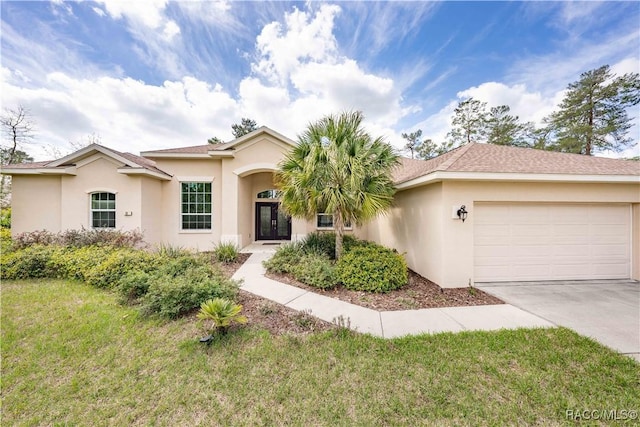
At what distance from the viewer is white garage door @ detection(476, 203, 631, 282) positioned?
6.35 metres

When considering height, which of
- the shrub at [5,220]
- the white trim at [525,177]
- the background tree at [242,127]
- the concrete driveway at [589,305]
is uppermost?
the background tree at [242,127]

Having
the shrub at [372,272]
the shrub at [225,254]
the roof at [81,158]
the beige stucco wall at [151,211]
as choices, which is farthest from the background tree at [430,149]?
the roof at [81,158]

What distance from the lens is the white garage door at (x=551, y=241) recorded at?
635cm

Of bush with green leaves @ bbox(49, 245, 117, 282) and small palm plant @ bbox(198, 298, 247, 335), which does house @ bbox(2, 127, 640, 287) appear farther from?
small palm plant @ bbox(198, 298, 247, 335)

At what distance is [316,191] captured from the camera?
20.9 ft

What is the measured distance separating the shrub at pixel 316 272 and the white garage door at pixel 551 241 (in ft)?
13.3

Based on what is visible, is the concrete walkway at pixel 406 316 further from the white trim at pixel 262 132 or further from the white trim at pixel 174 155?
the white trim at pixel 174 155

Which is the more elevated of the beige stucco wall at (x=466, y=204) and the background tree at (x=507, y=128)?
the background tree at (x=507, y=128)

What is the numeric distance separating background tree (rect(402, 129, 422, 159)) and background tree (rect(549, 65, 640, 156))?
10.6 metres

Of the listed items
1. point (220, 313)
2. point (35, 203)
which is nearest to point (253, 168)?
point (220, 313)

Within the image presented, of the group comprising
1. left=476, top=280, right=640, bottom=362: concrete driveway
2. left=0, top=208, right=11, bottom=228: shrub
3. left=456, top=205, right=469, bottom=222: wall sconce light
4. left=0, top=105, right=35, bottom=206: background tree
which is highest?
left=0, top=105, right=35, bottom=206: background tree

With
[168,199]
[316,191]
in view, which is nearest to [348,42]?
[316,191]

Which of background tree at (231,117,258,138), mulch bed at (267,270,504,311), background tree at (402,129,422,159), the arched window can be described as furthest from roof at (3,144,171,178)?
background tree at (402,129,422,159)

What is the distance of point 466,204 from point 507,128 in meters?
19.3
